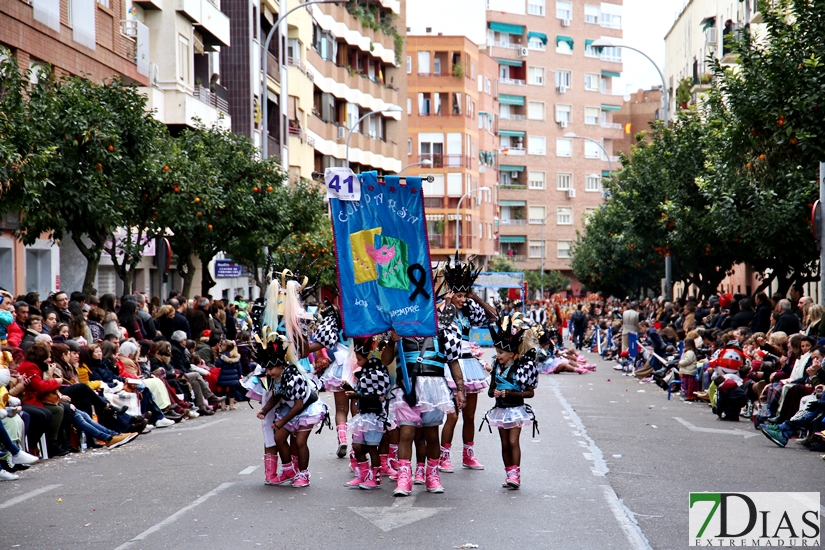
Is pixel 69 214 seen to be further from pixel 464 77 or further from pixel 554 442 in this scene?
pixel 464 77

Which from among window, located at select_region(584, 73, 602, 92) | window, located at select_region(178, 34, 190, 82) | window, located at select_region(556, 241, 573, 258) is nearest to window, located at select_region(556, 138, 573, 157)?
window, located at select_region(584, 73, 602, 92)

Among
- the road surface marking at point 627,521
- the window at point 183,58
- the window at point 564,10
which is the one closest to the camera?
the road surface marking at point 627,521

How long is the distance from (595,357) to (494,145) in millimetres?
57259

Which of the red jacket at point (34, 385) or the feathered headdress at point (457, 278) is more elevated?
the feathered headdress at point (457, 278)

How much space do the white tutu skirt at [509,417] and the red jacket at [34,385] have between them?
6416 millimetres

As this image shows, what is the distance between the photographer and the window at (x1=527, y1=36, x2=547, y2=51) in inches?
4291

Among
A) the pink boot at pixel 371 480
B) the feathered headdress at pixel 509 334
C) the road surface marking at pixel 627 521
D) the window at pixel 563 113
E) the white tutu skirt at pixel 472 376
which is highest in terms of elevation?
the window at pixel 563 113

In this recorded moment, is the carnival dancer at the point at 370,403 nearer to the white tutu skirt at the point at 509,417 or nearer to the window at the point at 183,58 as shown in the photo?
the white tutu skirt at the point at 509,417

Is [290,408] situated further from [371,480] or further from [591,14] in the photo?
[591,14]

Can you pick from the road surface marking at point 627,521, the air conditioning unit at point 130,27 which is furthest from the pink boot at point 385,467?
the air conditioning unit at point 130,27

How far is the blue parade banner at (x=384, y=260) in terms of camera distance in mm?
11586

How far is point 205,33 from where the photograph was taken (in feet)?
136

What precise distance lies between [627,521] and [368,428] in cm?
255

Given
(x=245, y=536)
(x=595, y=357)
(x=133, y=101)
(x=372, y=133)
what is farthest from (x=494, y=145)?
(x=245, y=536)
